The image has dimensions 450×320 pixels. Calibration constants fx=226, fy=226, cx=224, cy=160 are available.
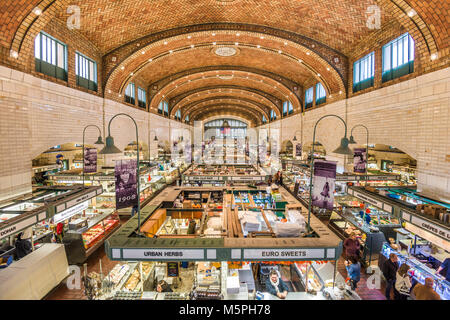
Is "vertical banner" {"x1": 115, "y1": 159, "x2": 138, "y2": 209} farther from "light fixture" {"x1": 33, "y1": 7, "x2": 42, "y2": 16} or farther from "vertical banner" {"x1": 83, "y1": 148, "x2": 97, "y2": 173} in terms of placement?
"light fixture" {"x1": 33, "y1": 7, "x2": 42, "y2": 16}

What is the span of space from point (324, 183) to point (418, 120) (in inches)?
234

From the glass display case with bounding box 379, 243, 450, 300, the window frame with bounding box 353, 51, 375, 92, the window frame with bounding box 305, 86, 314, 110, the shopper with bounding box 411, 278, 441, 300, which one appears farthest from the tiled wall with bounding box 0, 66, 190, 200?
the window frame with bounding box 305, 86, 314, 110

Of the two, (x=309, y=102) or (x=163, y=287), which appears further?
(x=309, y=102)

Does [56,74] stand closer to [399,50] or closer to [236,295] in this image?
[236,295]

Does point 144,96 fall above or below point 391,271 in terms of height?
above

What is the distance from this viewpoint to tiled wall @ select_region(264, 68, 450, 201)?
6.74m

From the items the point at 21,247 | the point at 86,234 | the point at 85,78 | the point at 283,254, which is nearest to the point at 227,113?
the point at 85,78

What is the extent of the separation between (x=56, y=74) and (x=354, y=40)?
14.4 meters

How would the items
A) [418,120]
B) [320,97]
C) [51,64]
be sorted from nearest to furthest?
[418,120]
[51,64]
[320,97]

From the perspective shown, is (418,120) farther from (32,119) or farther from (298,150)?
(32,119)

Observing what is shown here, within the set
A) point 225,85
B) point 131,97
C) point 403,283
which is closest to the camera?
point 403,283

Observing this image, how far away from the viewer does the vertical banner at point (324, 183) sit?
4.64 metres

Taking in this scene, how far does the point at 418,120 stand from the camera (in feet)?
25.9

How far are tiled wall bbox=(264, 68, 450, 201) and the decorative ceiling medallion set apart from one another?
855cm
